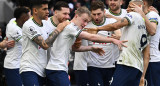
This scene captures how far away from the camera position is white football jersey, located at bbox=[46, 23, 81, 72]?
756 centimetres

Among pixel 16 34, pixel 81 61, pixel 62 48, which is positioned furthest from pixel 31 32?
pixel 16 34

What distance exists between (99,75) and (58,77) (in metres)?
2.01

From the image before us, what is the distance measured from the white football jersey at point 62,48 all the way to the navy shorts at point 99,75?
5.95 feet

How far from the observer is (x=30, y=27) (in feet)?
24.8

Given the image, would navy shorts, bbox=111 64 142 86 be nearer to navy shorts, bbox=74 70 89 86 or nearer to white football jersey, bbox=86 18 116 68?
white football jersey, bbox=86 18 116 68

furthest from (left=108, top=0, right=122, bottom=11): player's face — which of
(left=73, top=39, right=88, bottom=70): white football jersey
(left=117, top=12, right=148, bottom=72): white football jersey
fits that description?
(left=117, top=12, right=148, bottom=72): white football jersey

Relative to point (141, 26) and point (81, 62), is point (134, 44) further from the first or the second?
point (81, 62)

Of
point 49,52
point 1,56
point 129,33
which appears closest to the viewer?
point 129,33

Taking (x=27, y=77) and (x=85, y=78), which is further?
(x=85, y=78)

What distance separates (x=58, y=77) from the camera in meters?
7.50

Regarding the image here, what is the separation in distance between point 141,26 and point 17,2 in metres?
10.7

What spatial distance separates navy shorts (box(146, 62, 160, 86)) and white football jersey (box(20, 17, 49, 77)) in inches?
106

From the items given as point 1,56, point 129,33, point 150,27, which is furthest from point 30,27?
point 1,56

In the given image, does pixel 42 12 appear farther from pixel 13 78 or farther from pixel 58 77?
pixel 13 78
